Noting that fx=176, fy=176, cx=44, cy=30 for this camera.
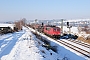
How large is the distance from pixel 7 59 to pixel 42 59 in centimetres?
239

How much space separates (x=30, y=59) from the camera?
12.0 metres

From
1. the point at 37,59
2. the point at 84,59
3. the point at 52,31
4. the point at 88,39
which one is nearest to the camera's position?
the point at 37,59

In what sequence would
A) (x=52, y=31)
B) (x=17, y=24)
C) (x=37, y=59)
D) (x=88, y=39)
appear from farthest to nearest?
(x=17, y=24)
(x=52, y=31)
(x=88, y=39)
(x=37, y=59)

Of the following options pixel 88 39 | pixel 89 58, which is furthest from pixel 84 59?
pixel 88 39

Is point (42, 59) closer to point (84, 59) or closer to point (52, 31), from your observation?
point (84, 59)

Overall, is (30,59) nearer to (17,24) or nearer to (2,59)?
(2,59)

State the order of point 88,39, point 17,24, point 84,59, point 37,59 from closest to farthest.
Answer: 1. point 37,59
2. point 84,59
3. point 88,39
4. point 17,24

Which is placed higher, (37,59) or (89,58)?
(37,59)

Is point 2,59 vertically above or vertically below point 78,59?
above

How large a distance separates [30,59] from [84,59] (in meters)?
6.68

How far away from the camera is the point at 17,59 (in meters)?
12.0

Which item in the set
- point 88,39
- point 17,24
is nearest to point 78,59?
point 88,39

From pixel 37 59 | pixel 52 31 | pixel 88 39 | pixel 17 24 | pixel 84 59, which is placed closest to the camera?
pixel 37 59

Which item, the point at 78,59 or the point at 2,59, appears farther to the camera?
the point at 78,59
